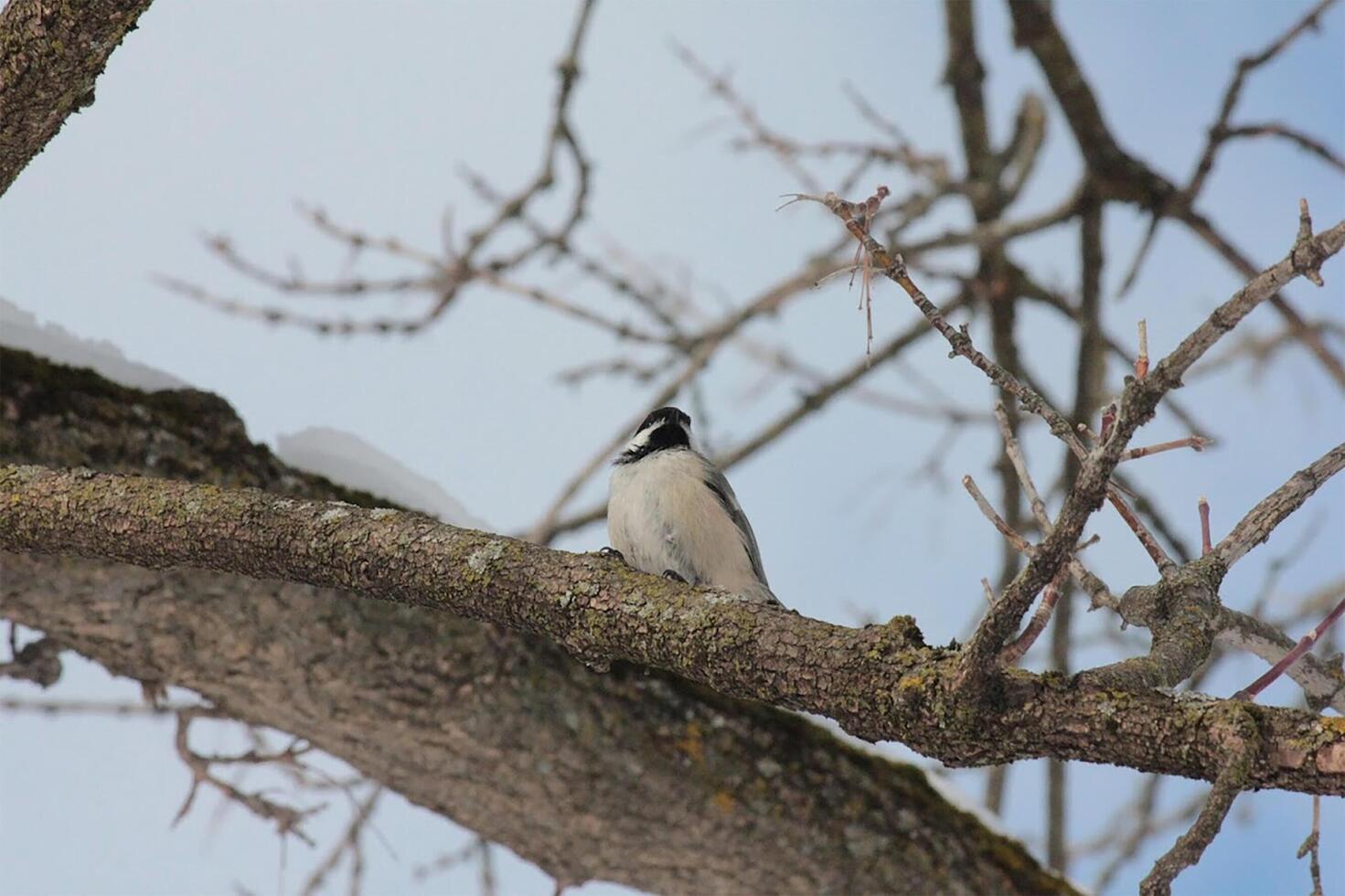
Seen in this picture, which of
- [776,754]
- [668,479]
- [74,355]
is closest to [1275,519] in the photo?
[776,754]

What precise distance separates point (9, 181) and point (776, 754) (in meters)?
2.17

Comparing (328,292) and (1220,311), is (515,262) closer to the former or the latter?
(328,292)

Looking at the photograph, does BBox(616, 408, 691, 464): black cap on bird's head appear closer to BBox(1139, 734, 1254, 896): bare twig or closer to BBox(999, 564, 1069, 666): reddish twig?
BBox(999, 564, 1069, 666): reddish twig

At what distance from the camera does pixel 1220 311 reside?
56.8 inches

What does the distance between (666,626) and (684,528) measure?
1.41 m

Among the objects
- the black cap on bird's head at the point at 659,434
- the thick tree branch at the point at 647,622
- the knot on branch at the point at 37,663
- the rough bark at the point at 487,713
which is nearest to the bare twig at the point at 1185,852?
the thick tree branch at the point at 647,622

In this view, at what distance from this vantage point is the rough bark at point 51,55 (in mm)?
2193

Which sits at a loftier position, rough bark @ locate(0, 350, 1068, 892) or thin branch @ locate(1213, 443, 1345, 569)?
thin branch @ locate(1213, 443, 1345, 569)

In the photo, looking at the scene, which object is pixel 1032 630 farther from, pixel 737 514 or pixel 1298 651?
pixel 737 514

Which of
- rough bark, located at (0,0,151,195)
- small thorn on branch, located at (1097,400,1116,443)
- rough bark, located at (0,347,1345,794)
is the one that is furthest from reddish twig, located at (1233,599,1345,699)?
rough bark, located at (0,0,151,195)

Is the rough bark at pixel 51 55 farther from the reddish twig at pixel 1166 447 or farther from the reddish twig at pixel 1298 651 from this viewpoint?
the reddish twig at pixel 1298 651

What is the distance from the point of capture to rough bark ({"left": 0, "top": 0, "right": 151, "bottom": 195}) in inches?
86.4

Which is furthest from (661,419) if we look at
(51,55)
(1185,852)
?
(1185,852)

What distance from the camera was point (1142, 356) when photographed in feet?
4.84
